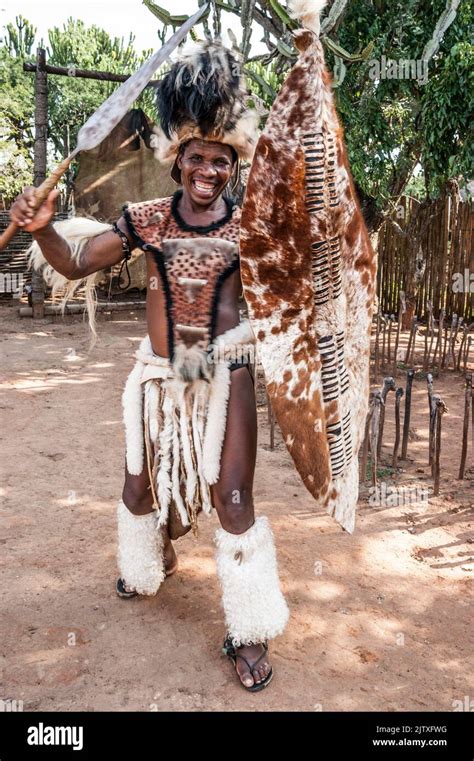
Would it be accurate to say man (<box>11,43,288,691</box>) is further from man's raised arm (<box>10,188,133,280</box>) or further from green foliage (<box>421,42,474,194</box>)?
→ green foliage (<box>421,42,474,194</box>)

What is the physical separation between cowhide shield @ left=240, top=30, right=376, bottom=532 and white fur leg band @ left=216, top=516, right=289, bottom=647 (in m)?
0.31

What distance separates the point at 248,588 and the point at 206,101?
5.54 feet

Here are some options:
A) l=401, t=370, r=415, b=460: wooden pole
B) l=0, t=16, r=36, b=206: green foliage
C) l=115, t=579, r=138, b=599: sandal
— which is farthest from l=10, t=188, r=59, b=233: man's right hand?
l=0, t=16, r=36, b=206: green foliage

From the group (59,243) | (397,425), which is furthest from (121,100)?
(397,425)

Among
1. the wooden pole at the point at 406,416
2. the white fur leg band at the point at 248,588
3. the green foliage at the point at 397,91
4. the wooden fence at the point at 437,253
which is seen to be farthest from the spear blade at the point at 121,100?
the wooden fence at the point at 437,253

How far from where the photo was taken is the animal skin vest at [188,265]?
2.26 metres

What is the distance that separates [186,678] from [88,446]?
246 centimetres

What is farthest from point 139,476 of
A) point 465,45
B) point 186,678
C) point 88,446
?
point 465,45

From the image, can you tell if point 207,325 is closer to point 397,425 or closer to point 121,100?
point 121,100

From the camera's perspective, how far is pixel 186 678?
2.24 meters

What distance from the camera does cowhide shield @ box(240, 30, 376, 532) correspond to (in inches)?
76.7

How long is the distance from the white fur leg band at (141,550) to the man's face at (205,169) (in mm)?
1255

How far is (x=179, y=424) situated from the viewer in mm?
2414

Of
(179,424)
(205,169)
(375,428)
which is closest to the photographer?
(205,169)
